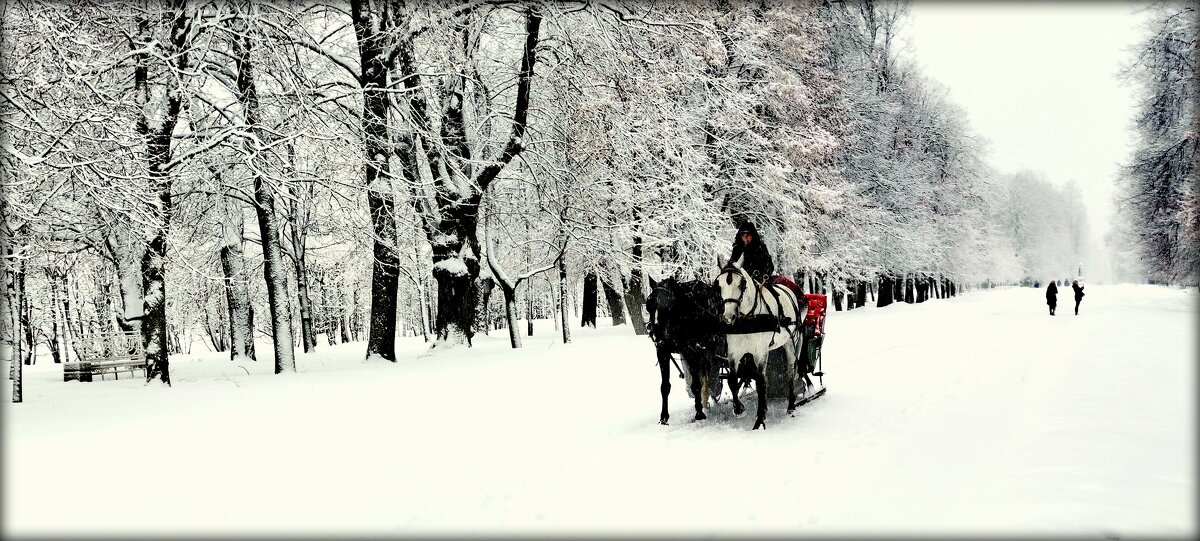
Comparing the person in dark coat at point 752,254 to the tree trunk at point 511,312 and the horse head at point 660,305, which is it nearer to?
the horse head at point 660,305

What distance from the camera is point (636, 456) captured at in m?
6.79

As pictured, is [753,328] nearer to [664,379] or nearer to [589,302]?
[664,379]

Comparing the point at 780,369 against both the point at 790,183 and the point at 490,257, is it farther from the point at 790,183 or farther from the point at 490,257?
the point at 790,183

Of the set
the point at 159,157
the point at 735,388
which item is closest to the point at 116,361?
the point at 159,157

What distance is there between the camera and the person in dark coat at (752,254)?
8.61 meters

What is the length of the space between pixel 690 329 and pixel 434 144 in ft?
26.6

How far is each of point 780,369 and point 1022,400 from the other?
2.77 metres

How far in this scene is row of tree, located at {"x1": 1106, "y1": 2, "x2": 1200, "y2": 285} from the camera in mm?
19906

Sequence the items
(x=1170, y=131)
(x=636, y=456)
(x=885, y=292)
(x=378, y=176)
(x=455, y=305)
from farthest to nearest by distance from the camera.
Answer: (x=885, y=292)
(x=1170, y=131)
(x=455, y=305)
(x=378, y=176)
(x=636, y=456)

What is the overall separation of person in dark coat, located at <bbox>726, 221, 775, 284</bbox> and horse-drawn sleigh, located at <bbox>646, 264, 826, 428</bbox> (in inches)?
10.7

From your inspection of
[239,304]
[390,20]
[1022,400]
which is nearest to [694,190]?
[390,20]

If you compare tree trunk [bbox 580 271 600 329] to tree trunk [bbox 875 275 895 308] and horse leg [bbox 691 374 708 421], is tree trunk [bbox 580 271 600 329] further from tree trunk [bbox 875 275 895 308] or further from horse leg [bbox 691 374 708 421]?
horse leg [bbox 691 374 708 421]

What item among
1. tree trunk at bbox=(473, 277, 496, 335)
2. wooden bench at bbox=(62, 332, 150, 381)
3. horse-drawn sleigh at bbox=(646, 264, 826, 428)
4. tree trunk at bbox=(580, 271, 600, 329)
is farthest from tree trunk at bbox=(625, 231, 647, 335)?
horse-drawn sleigh at bbox=(646, 264, 826, 428)

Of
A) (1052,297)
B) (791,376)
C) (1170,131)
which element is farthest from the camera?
(1052,297)
